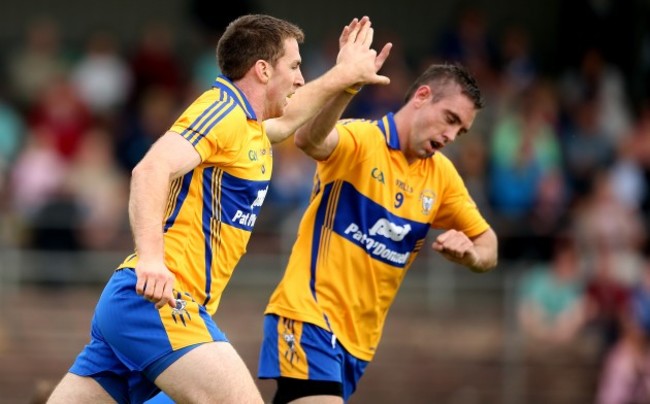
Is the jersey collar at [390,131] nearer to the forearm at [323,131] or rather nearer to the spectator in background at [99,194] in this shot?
the forearm at [323,131]

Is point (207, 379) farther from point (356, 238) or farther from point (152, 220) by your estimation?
point (356, 238)

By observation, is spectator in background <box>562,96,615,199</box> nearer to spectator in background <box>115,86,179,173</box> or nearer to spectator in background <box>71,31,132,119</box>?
spectator in background <box>115,86,179,173</box>

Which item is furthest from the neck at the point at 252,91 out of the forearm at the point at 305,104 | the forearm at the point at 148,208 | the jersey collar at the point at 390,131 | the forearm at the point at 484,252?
the forearm at the point at 484,252

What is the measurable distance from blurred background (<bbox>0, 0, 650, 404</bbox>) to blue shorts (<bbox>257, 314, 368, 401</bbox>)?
5.46 m

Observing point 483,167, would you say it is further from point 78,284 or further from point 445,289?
point 78,284

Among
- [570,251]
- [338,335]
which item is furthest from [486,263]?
[570,251]

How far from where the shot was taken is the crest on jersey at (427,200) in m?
7.22

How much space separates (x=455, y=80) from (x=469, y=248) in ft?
3.02

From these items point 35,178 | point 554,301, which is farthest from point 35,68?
point 554,301

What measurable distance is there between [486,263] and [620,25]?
32.1 ft

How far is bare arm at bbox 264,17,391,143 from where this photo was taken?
6.34 m

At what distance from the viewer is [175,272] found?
5766mm

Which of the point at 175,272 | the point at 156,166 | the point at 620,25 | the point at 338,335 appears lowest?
the point at 338,335

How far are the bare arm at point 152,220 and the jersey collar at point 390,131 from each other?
193 cm
